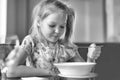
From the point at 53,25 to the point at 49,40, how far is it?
0.40ft

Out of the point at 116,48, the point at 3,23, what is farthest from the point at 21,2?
the point at 116,48

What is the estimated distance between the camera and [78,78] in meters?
0.77

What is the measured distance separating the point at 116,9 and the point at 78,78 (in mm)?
3028

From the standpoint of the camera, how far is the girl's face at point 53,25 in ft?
3.50

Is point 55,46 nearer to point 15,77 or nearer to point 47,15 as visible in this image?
point 47,15

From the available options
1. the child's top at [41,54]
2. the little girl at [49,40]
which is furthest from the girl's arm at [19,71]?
the child's top at [41,54]

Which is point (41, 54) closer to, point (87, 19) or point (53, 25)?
point (53, 25)

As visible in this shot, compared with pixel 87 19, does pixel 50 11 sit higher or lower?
lower

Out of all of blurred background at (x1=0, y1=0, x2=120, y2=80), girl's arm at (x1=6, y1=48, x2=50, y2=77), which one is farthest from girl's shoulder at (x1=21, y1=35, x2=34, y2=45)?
blurred background at (x1=0, y1=0, x2=120, y2=80)

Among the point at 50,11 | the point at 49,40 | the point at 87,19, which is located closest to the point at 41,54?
the point at 49,40

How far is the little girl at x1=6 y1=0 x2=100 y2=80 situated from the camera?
1.08m

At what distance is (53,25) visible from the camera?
42.1 inches

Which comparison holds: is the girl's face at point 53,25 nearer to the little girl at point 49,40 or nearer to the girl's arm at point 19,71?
the little girl at point 49,40

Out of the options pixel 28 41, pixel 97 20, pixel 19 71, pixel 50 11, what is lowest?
pixel 19 71
